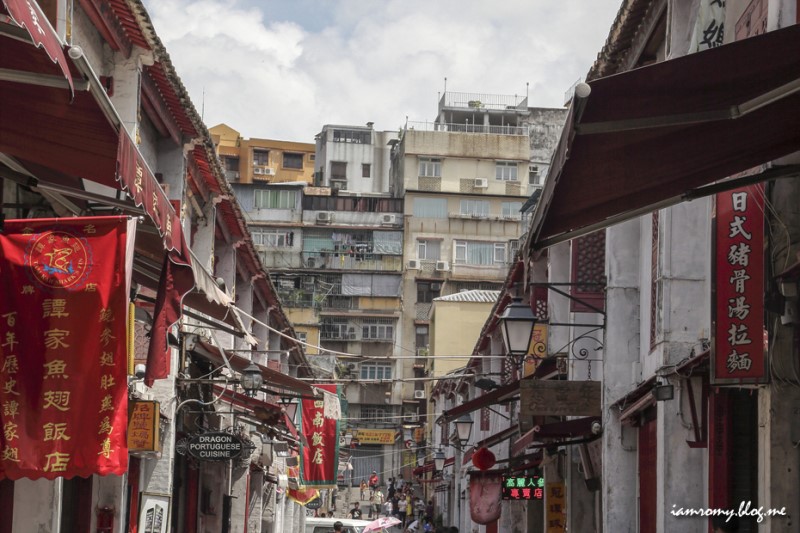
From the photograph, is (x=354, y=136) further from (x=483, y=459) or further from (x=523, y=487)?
(x=483, y=459)

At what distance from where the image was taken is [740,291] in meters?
9.65

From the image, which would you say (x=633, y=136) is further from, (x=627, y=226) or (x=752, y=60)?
(x=627, y=226)

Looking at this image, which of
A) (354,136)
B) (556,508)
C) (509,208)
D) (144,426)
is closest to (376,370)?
(509,208)

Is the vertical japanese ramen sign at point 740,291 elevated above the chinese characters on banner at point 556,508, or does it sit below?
above

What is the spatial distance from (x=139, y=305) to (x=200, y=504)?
1221 centimetres

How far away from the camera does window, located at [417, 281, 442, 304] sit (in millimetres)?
73688

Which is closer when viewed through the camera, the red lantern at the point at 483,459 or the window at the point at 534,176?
the red lantern at the point at 483,459

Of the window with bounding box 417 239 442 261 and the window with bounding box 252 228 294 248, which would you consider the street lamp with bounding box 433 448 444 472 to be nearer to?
the window with bounding box 417 239 442 261

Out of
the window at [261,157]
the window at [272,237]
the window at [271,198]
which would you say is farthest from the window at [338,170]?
the window at [272,237]

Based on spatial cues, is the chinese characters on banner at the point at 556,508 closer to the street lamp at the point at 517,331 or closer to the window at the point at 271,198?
the street lamp at the point at 517,331

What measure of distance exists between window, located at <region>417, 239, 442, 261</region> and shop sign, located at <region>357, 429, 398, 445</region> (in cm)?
1112

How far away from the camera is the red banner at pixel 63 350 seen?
8469 millimetres

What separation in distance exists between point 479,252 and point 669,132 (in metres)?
66.7

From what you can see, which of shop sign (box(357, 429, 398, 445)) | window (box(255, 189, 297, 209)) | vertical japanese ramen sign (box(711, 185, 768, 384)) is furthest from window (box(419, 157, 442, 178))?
Answer: vertical japanese ramen sign (box(711, 185, 768, 384))
